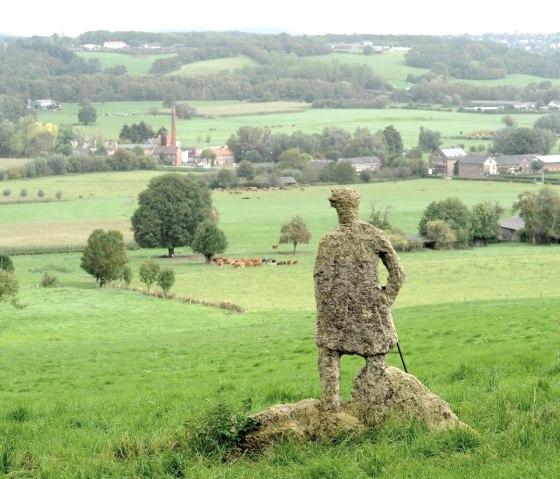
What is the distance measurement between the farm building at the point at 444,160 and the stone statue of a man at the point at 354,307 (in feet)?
521

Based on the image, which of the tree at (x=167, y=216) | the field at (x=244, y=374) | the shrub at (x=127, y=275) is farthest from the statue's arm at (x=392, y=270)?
the tree at (x=167, y=216)

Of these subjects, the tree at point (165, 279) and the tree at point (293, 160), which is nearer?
the tree at point (165, 279)

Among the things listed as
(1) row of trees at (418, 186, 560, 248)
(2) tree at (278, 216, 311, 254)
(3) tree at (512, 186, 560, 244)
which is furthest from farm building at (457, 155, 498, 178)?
(2) tree at (278, 216, 311, 254)

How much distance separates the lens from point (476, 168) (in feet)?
549

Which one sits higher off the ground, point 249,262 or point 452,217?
point 452,217

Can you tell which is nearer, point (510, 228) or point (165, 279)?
point (165, 279)

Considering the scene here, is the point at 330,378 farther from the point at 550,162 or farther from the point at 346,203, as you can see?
the point at 550,162

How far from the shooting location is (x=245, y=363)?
2898 centimetres

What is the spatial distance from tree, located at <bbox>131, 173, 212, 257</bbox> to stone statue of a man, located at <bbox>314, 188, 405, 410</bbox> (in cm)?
8053

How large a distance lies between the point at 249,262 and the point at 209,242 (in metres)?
4.50

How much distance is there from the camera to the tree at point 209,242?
3492 inches

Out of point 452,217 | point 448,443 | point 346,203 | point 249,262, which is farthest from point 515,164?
point 448,443

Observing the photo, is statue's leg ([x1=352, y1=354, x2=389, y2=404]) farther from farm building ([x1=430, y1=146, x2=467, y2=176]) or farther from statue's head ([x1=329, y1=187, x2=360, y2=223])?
farm building ([x1=430, y1=146, x2=467, y2=176])

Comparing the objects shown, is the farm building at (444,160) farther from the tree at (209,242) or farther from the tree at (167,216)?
the tree at (209,242)
